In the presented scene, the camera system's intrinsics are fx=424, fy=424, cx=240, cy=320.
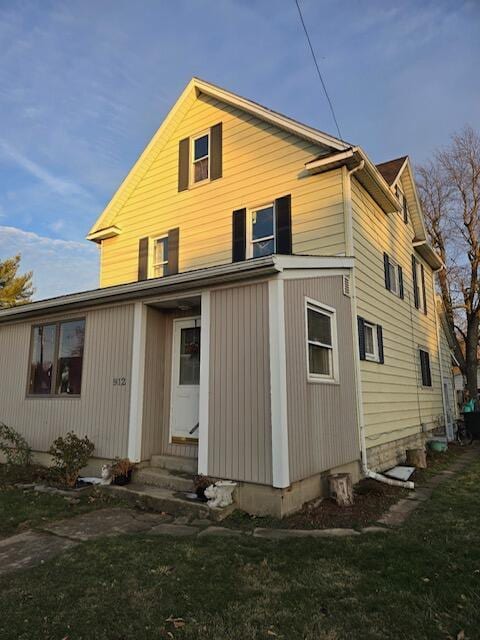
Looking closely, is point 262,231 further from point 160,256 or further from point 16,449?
point 16,449

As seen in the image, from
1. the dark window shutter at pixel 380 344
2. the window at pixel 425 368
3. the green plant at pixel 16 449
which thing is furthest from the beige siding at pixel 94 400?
the window at pixel 425 368

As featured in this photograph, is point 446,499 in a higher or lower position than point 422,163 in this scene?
lower

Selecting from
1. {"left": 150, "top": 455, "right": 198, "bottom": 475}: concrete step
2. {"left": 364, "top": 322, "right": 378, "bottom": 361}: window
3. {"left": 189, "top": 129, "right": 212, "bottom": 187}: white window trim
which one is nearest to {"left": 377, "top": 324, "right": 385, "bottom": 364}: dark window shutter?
{"left": 364, "top": 322, "right": 378, "bottom": 361}: window

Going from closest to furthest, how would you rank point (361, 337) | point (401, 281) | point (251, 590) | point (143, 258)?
point (251, 590)
point (361, 337)
point (143, 258)
point (401, 281)

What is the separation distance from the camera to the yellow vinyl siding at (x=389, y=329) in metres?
8.31

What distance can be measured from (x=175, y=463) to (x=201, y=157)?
24.4 ft

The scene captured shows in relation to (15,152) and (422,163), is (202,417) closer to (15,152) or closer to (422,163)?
(15,152)

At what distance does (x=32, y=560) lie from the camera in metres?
3.96

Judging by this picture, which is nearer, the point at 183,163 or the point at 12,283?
the point at 183,163

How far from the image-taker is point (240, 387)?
18.9 feet

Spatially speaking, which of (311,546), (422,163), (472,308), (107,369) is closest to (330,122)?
(107,369)

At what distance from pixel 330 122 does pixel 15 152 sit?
10.6 metres

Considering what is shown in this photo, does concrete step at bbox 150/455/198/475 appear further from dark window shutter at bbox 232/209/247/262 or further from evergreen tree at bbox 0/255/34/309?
evergreen tree at bbox 0/255/34/309

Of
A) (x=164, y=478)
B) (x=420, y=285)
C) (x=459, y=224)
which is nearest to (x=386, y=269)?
(x=420, y=285)
